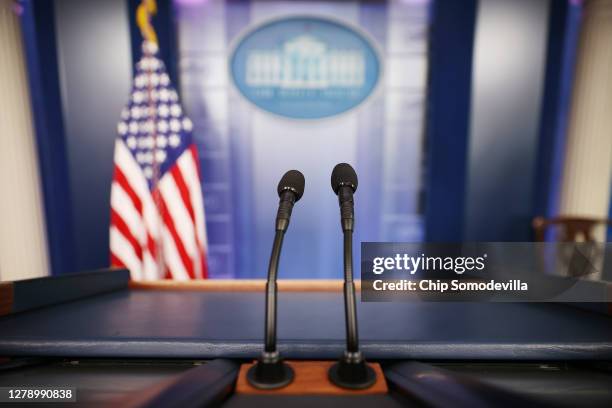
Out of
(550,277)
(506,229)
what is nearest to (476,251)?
(550,277)

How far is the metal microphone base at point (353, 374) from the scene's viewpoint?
0.50m

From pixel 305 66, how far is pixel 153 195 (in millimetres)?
1589

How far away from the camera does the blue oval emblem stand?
246cm

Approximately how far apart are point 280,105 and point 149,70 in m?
0.98

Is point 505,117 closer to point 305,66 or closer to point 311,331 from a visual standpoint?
point 305,66

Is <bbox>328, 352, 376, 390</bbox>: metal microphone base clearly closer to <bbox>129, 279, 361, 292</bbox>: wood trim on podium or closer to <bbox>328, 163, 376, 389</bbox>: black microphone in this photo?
<bbox>328, 163, 376, 389</bbox>: black microphone

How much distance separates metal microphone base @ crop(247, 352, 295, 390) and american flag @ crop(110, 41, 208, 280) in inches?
65.1

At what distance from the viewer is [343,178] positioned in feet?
2.02

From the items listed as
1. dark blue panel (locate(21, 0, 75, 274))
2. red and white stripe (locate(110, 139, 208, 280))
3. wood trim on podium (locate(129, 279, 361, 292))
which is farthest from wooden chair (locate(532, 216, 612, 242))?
dark blue panel (locate(21, 0, 75, 274))

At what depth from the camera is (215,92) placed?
2.54 m

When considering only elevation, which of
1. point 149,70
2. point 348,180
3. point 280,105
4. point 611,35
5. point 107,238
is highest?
point 611,35

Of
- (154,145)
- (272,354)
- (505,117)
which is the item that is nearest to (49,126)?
(154,145)

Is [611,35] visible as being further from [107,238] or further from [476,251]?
[107,238]

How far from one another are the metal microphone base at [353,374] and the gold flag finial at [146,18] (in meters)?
2.32
